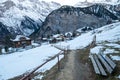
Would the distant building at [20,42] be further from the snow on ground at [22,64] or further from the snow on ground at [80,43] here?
the snow on ground at [22,64]

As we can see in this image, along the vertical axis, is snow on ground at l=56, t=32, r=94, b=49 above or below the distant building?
above

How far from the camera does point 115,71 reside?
1894 cm

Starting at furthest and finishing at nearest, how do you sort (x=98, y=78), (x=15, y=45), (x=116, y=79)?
(x=15, y=45), (x=98, y=78), (x=116, y=79)

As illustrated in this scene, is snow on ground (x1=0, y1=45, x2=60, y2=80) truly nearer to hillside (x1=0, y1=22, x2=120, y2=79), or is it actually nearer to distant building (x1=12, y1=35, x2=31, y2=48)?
hillside (x1=0, y1=22, x2=120, y2=79)

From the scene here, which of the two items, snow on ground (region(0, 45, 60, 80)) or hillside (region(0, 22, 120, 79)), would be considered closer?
hillside (region(0, 22, 120, 79))

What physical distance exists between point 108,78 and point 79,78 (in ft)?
8.11

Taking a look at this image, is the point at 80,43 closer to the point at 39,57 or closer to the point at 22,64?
the point at 39,57

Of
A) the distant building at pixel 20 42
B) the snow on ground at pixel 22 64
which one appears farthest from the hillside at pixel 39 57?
the distant building at pixel 20 42

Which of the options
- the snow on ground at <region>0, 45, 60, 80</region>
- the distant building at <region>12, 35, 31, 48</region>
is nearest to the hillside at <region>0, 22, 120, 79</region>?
the snow on ground at <region>0, 45, 60, 80</region>

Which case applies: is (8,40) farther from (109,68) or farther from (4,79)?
(109,68)

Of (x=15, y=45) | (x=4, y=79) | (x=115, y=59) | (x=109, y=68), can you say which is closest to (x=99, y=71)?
(x=109, y=68)

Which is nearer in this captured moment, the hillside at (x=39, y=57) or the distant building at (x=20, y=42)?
the hillside at (x=39, y=57)

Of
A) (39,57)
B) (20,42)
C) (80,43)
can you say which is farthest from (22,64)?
(20,42)

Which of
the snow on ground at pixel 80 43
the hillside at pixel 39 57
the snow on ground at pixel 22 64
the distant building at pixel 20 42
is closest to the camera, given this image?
the hillside at pixel 39 57
